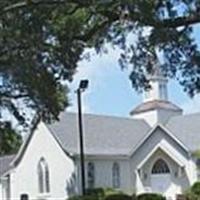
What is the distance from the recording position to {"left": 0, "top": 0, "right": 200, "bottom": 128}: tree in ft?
56.1

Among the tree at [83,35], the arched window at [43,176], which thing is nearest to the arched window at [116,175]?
the arched window at [43,176]

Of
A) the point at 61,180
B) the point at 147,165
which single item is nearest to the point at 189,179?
the point at 147,165

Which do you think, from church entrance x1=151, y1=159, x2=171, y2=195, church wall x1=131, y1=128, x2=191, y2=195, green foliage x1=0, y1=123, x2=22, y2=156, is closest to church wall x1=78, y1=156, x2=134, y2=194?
church wall x1=131, y1=128, x2=191, y2=195

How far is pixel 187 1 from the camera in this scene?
17.0 m

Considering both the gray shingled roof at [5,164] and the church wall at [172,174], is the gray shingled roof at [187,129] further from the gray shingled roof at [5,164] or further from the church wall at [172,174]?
the gray shingled roof at [5,164]

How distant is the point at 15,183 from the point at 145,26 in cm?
3627

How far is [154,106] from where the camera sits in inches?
2258

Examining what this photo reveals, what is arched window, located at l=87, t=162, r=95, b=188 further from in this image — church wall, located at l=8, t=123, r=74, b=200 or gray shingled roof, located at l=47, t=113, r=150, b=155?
church wall, located at l=8, t=123, r=74, b=200

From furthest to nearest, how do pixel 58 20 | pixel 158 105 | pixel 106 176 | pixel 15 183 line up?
1. pixel 158 105
2. pixel 15 183
3. pixel 106 176
4. pixel 58 20

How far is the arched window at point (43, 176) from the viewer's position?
49344 millimetres

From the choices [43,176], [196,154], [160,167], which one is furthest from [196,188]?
[43,176]

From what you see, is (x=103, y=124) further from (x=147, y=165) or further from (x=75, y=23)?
(x=75, y=23)

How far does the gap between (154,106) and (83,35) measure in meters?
38.1

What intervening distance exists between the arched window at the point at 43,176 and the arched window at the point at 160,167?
7.38 m
